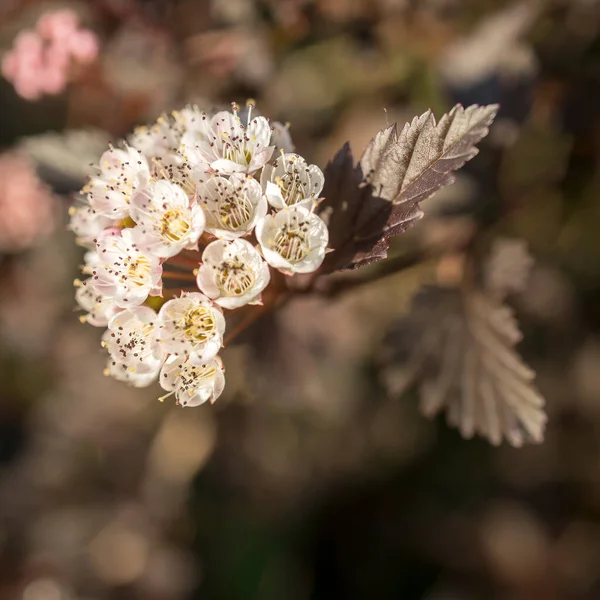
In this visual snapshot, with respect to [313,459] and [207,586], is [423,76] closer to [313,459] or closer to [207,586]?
[313,459]

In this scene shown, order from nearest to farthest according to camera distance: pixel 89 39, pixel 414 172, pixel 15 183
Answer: pixel 414 172 < pixel 89 39 < pixel 15 183

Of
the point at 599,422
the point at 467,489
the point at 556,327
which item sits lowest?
the point at 467,489

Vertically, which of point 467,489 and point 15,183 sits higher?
point 15,183

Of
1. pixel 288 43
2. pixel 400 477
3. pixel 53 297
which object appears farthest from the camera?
pixel 400 477

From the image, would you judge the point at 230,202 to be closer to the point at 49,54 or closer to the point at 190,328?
the point at 190,328

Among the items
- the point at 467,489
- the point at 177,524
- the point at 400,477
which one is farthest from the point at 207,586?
the point at 467,489

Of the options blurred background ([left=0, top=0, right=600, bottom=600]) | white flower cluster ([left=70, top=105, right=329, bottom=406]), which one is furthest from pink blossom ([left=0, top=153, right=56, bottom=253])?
white flower cluster ([left=70, top=105, right=329, bottom=406])

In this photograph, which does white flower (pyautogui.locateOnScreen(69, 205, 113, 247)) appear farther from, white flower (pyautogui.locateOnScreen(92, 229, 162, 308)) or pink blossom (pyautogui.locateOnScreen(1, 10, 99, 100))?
pink blossom (pyautogui.locateOnScreen(1, 10, 99, 100))
